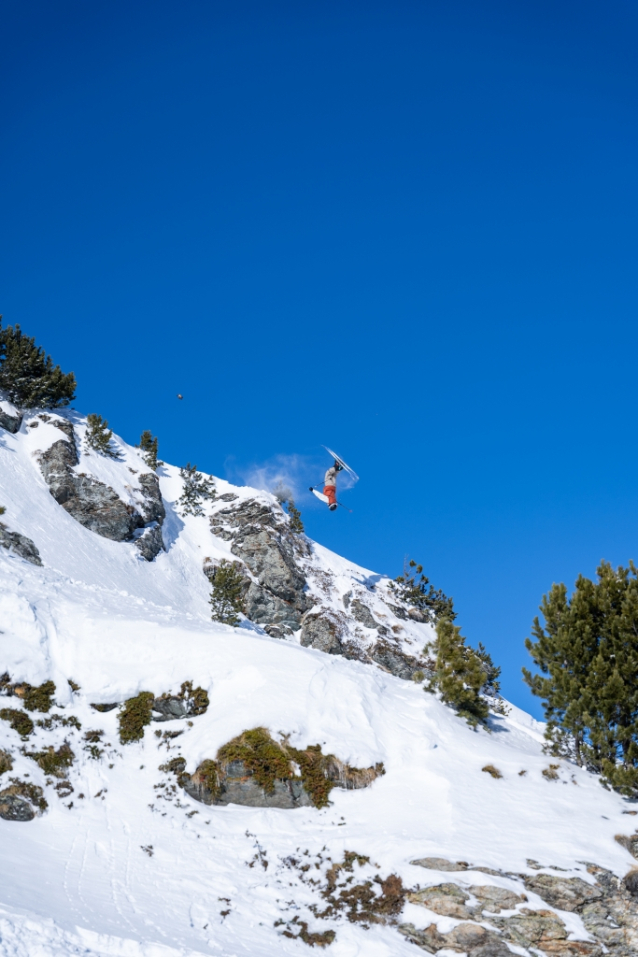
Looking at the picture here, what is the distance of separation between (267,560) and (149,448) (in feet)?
56.3

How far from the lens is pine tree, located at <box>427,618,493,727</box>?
89.1 ft

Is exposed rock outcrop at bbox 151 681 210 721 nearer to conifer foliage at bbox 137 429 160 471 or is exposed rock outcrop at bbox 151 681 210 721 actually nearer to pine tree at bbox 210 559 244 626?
pine tree at bbox 210 559 244 626

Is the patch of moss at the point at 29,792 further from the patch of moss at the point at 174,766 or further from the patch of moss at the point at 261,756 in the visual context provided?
the patch of moss at the point at 261,756

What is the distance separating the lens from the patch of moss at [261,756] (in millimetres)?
20531

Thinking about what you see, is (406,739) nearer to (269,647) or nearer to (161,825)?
(269,647)

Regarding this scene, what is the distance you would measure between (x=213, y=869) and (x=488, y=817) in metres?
8.33

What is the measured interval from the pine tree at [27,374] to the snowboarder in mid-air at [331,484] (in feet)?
84.4

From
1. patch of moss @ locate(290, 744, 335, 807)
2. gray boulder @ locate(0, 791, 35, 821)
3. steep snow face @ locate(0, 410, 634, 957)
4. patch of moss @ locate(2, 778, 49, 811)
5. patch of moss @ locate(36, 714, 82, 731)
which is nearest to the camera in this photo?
steep snow face @ locate(0, 410, 634, 957)

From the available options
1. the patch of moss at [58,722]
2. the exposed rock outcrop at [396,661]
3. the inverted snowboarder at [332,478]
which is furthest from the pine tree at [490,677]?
the patch of moss at [58,722]

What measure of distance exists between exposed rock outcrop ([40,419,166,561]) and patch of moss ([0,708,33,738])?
24978 millimetres

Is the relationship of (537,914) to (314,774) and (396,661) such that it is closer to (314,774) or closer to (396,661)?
(314,774)

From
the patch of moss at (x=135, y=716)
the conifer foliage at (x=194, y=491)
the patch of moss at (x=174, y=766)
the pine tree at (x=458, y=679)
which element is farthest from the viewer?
the conifer foliage at (x=194, y=491)

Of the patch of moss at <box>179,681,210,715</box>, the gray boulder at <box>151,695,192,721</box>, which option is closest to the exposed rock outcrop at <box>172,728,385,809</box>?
the gray boulder at <box>151,695,192,721</box>

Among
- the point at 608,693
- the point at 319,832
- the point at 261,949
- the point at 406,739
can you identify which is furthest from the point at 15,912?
the point at 608,693
